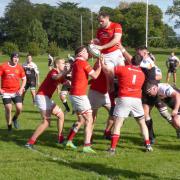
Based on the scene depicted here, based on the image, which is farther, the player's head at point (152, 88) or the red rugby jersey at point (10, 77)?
the red rugby jersey at point (10, 77)

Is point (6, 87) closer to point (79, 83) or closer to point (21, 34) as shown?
point (79, 83)

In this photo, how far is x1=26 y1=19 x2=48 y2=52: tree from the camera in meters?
97.3

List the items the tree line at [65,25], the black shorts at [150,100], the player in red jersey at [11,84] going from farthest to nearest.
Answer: the tree line at [65,25] → the player in red jersey at [11,84] → the black shorts at [150,100]

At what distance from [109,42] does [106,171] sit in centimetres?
309

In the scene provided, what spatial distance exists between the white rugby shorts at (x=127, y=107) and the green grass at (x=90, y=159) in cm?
84

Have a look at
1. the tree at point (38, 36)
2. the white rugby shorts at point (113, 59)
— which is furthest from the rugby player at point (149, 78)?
the tree at point (38, 36)

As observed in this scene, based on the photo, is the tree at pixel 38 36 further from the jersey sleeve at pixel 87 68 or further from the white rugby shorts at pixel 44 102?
the jersey sleeve at pixel 87 68

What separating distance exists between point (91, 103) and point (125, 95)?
1.54 m

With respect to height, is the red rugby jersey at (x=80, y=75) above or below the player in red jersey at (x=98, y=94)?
above

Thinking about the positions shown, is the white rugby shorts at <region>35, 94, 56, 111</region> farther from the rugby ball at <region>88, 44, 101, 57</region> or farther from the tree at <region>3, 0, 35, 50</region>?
the tree at <region>3, 0, 35, 50</region>

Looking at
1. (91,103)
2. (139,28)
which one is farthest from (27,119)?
(139,28)

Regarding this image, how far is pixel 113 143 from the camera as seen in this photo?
1000cm

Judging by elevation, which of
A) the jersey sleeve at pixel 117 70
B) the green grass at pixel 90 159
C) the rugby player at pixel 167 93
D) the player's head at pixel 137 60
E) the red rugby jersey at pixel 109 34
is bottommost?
the green grass at pixel 90 159

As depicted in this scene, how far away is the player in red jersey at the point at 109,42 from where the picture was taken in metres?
10.5
